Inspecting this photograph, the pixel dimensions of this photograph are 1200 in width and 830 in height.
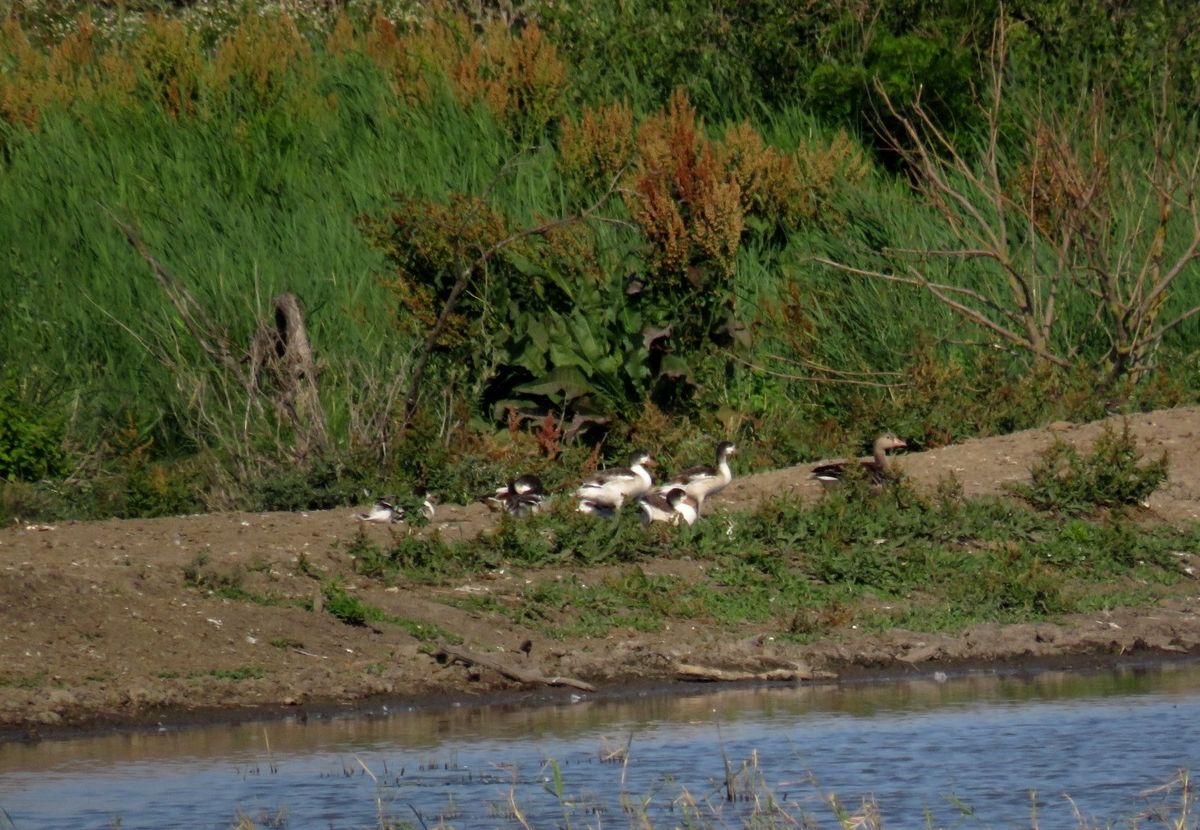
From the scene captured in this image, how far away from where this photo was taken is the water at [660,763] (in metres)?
7.11

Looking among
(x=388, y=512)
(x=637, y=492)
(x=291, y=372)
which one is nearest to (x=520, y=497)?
(x=637, y=492)

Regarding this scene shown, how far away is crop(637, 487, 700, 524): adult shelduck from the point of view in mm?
11883

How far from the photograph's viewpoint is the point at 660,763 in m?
7.99

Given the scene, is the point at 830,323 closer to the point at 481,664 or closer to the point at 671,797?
the point at 481,664

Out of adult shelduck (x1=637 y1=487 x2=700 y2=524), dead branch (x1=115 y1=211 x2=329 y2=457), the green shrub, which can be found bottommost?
the green shrub

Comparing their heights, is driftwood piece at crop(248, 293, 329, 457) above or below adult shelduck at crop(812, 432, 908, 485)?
above

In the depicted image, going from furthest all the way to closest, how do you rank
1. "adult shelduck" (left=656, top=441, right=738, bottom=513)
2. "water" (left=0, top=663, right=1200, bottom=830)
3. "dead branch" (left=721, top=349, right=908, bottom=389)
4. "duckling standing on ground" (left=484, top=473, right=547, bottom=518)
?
1. "dead branch" (left=721, top=349, right=908, bottom=389)
2. "adult shelduck" (left=656, top=441, right=738, bottom=513)
3. "duckling standing on ground" (left=484, top=473, right=547, bottom=518)
4. "water" (left=0, top=663, right=1200, bottom=830)

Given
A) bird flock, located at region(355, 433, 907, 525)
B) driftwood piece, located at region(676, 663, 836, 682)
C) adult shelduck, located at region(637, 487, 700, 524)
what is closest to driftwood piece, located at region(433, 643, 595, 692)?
driftwood piece, located at region(676, 663, 836, 682)

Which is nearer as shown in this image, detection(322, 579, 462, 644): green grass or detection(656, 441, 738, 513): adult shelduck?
detection(322, 579, 462, 644): green grass

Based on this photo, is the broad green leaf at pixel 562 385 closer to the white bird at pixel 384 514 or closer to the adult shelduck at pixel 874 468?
the adult shelduck at pixel 874 468

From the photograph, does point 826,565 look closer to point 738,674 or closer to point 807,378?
point 738,674

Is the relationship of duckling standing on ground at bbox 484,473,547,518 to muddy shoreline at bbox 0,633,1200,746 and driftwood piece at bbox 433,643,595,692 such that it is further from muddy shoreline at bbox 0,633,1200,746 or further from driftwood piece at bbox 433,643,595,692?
muddy shoreline at bbox 0,633,1200,746

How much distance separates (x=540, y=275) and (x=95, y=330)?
3.94 meters

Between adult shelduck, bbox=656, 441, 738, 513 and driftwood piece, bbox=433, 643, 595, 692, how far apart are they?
2.76 metres
